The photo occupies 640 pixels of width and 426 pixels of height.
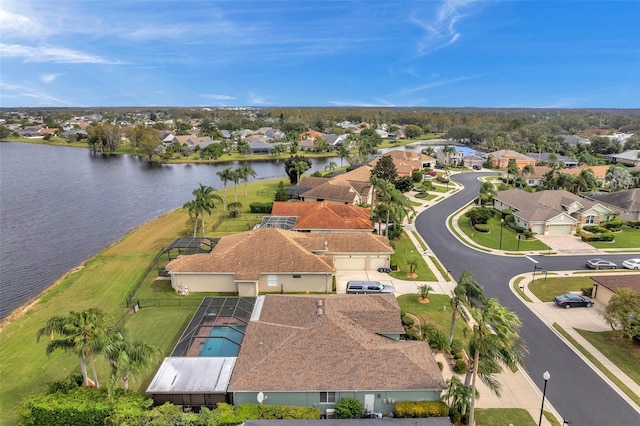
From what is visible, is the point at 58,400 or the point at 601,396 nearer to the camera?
the point at 58,400

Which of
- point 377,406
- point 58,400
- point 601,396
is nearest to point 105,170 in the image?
point 58,400

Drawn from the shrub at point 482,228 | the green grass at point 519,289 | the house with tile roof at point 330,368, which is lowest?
the green grass at point 519,289

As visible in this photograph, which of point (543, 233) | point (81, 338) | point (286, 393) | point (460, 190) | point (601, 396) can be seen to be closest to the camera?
point (81, 338)

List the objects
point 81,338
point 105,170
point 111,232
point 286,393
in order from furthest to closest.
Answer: point 105,170
point 111,232
point 286,393
point 81,338

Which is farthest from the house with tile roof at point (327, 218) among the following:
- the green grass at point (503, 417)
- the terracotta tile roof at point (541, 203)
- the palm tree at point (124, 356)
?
the palm tree at point (124, 356)

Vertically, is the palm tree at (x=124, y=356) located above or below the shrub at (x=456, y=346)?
above

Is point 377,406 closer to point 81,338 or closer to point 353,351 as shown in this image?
point 353,351

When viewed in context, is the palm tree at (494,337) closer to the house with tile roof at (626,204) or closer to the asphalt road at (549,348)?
the asphalt road at (549,348)
